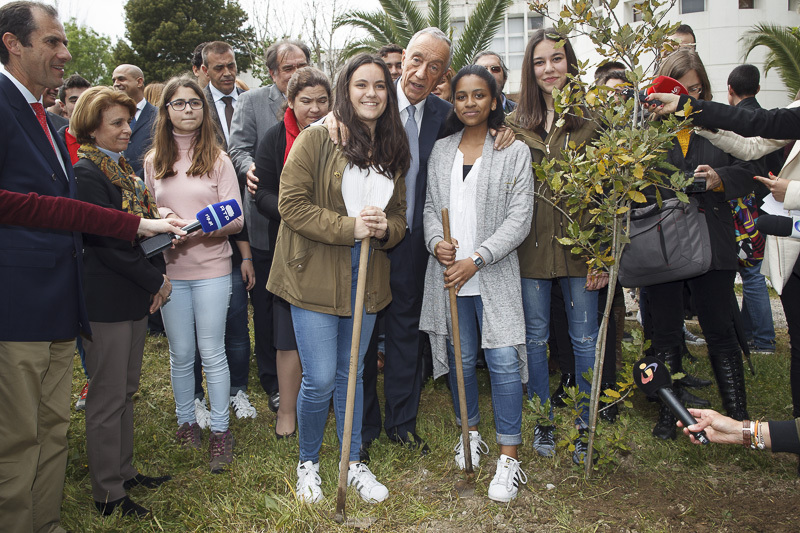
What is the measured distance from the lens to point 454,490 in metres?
3.61

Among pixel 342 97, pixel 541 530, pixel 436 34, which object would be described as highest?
pixel 436 34

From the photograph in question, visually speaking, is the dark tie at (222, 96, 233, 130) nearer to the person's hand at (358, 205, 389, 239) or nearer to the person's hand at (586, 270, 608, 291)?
the person's hand at (358, 205, 389, 239)

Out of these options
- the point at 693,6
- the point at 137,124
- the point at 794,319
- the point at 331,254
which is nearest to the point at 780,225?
the point at 794,319

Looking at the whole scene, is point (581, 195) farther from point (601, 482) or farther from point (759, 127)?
point (601, 482)

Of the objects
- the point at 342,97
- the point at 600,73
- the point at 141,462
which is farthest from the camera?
the point at 600,73

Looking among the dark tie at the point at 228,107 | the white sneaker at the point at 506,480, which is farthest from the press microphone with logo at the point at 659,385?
the dark tie at the point at 228,107

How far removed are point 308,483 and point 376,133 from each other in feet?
6.57

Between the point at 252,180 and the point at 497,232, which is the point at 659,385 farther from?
the point at 252,180

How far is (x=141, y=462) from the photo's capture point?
13.3 feet

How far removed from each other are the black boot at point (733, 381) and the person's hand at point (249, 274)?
336cm

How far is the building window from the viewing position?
23266 mm

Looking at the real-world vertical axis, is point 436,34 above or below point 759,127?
above

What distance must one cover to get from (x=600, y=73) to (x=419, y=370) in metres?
3.26

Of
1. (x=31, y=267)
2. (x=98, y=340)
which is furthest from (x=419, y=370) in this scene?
(x=31, y=267)
